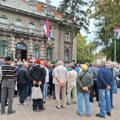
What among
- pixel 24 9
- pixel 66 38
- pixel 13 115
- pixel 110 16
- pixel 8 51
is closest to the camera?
pixel 13 115

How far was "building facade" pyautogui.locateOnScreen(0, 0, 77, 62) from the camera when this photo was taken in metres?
40.4

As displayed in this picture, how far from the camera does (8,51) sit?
40781 millimetres

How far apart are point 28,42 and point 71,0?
8.94 m

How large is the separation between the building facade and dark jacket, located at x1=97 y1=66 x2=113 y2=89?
90.5 ft

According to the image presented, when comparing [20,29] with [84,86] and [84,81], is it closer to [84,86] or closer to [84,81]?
[84,81]

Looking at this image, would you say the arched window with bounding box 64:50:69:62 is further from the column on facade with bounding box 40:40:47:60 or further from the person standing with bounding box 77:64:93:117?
the person standing with bounding box 77:64:93:117

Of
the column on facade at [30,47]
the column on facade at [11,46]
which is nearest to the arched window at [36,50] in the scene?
the column on facade at [30,47]

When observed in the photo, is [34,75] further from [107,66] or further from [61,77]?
[107,66]

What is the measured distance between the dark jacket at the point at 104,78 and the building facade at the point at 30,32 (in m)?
27.6

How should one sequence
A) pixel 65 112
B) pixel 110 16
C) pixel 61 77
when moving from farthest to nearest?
pixel 110 16 < pixel 61 77 < pixel 65 112

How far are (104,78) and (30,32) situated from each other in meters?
32.2

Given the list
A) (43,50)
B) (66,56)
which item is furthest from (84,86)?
(66,56)

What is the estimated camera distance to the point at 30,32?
42812 millimetres

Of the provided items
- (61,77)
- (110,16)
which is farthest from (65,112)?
(110,16)
